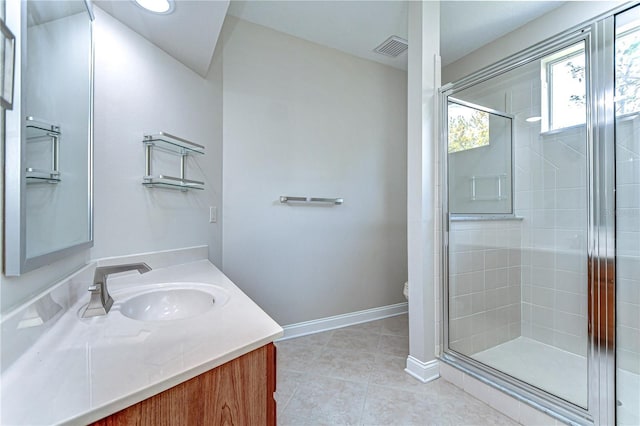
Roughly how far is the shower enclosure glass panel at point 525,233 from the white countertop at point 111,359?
156 cm

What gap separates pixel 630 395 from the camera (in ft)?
4.12

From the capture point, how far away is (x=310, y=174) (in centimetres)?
247

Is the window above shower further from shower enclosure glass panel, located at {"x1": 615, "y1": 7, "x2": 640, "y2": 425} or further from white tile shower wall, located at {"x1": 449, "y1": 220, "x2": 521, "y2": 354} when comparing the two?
white tile shower wall, located at {"x1": 449, "y1": 220, "x2": 521, "y2": 354}

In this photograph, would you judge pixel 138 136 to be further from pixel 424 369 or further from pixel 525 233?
pixel 525 233

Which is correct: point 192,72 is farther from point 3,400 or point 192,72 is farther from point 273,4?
point 3,400

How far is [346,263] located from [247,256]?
942 mm

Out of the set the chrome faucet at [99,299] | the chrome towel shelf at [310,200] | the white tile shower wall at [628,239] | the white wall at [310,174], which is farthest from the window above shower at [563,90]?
the chrome faucet at [99,299]

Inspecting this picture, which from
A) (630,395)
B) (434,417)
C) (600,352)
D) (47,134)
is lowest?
(434,417)

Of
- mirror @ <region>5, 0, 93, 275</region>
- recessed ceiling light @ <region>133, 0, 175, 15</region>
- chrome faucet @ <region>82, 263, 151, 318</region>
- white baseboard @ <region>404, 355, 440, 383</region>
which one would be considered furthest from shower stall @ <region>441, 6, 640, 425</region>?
mirror @ <region>5, 0, 93, 275</region>

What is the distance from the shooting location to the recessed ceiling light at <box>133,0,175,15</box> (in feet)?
4.10

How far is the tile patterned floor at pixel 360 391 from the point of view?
1.46m

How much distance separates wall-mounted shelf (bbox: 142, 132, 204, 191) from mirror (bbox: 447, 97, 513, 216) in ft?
Result: 5.39

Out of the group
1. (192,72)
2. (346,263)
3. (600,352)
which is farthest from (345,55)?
(600,352)

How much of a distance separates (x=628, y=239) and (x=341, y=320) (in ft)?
6.52
